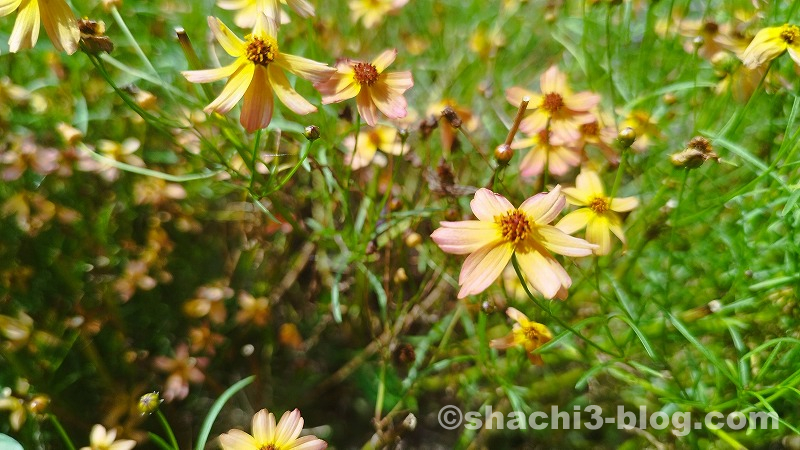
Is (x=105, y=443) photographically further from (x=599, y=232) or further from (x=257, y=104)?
(x=599, y=232)

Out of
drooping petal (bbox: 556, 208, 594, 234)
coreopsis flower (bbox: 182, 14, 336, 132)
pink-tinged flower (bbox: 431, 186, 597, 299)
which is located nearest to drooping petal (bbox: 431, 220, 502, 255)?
pink-tinged flower (bbox: 431, 186, 597, 299)

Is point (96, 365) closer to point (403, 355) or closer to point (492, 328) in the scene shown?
point (403, 355)

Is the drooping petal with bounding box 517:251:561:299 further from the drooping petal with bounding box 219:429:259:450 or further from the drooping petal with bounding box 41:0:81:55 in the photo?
the drooping petal with bounding box 41:0:81:55

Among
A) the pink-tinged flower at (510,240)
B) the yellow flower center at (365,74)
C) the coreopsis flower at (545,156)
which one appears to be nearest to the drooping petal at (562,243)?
the pink-tinged flower at (510,240)

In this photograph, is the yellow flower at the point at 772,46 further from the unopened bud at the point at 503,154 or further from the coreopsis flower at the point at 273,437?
the coreopsis flower at the point at 273,437

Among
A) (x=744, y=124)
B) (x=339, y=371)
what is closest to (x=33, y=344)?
(x=339, y=371)

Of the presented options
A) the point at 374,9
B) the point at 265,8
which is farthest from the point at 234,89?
the point at 374,9
